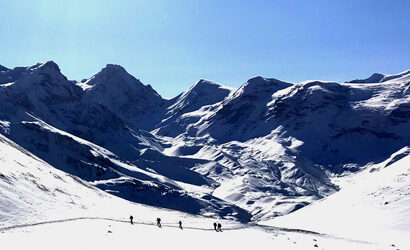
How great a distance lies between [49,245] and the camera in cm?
4744

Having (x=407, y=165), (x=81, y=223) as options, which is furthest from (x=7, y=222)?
(x=407, y=165)

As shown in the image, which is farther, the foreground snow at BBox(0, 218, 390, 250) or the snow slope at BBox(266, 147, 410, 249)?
the snow slope at BBox(266, 147, 410, 249)

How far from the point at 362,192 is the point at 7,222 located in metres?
59.2

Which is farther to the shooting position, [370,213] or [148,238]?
[370,213]

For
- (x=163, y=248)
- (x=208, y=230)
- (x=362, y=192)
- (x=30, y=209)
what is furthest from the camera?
(x=362, y=192)

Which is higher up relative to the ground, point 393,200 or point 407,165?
point 407,165

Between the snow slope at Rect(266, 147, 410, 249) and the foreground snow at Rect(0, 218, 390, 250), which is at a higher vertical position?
the snow slope at Rect(266, 147, 410, 249)

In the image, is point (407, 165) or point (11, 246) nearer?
point (11, 246)

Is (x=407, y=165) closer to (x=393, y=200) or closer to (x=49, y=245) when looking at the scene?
(x=393, y=200)

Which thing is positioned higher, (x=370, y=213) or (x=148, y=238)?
(x=370, y=213)

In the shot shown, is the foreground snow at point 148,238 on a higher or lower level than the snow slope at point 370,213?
lower

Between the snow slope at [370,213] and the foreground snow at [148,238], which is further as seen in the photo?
the snow slope at [370,213]

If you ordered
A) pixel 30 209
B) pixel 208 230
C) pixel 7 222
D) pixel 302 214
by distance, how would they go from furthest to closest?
1. pixel 302 214
2. pixel 30 209
3. pixel 208 230
4. pixel 7 222

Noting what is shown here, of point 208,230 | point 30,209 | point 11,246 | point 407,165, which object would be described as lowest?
point 11,246
